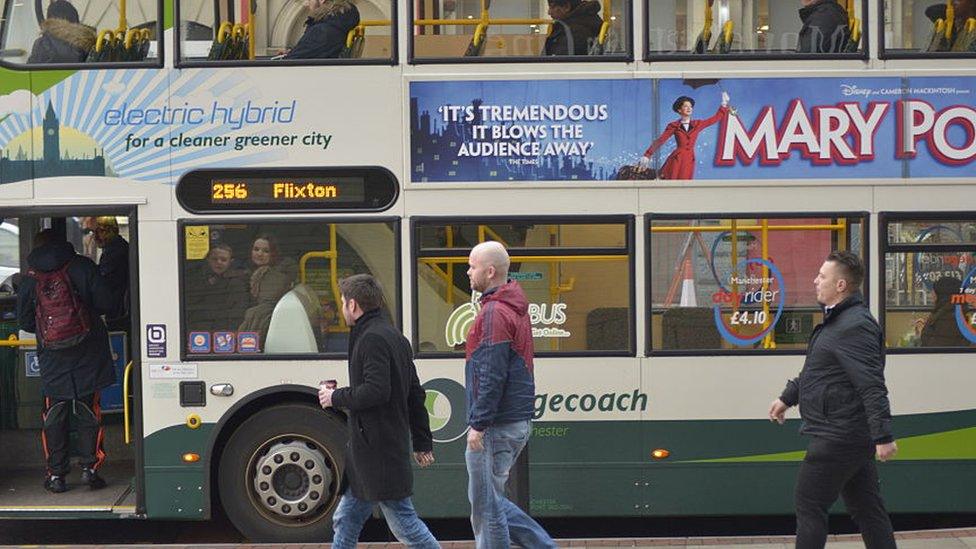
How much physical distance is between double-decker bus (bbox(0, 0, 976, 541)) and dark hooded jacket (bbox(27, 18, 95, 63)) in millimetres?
13

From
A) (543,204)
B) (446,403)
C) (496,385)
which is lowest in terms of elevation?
(446,403)

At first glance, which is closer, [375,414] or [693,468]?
[375,414]

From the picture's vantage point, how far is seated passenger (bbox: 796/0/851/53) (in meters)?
8.17

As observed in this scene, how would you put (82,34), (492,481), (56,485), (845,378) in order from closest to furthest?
1. (845,378)
2. (492,481)
3. (82,34)
4. (56,485)

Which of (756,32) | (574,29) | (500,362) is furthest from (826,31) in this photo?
(500,362)

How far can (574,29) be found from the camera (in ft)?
26.9

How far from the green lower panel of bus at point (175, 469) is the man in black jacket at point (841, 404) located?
3.88m

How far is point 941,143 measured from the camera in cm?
820

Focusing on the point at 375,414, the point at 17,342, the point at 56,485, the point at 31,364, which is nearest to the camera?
the point at 375,414

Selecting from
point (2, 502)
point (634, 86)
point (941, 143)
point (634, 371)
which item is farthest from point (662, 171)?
point (2, 502)

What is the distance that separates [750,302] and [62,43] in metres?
4.69

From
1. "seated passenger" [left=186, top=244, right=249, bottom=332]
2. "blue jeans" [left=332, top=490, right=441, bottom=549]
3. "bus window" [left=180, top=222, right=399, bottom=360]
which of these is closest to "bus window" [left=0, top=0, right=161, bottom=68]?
"bus window" [left=180, top=222, right=399, bottom=360]

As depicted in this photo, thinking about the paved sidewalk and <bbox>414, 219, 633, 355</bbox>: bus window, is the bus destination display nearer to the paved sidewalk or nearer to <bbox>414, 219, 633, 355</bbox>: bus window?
<bbox>414, 219, 633, 355</bbox>: bus window

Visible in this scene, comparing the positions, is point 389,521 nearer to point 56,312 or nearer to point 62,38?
point 56,312
